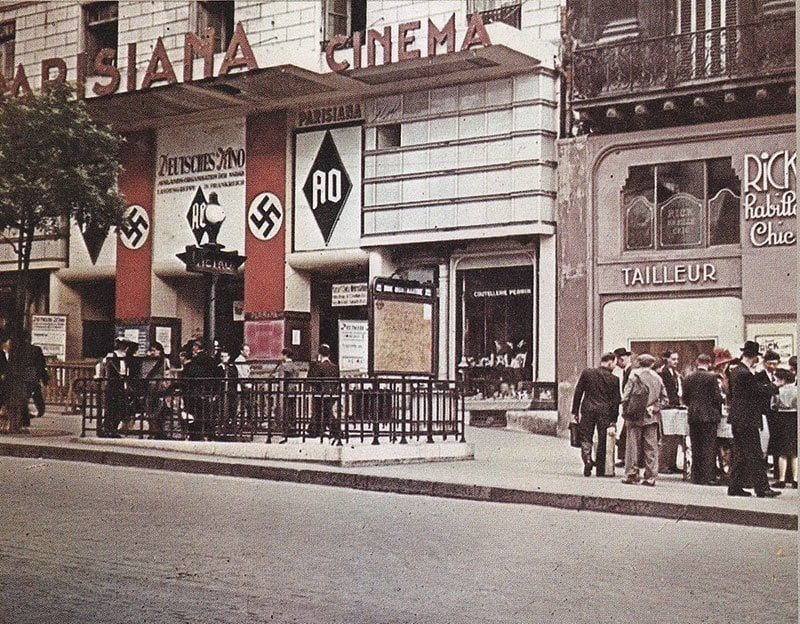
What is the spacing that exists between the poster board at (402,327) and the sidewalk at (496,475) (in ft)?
3.05

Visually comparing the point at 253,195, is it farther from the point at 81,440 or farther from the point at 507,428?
the point at 81,440

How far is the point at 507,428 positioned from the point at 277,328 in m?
2.05

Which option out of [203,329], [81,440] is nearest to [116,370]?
[203,329]

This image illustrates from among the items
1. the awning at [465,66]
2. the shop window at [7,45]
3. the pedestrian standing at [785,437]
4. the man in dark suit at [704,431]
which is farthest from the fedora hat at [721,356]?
the shop window at [7,45]

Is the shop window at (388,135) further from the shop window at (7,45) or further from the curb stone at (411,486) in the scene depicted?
the curb stone at (411,486)

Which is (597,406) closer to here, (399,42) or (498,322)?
(498,322)

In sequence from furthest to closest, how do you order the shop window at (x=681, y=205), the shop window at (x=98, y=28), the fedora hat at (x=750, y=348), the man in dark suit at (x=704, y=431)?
the man in dark suit at (x=704, y=431)
the shop window at (x=98, y=28)
the fedora hat at (x=750, y=348)
the shop window at (x=681, y=205)

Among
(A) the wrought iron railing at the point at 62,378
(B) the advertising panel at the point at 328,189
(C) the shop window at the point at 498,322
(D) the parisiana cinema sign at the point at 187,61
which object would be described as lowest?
(A) the wrought iron railing at the point at 62,378

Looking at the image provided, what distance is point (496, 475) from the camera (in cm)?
1052

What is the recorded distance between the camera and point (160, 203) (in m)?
Result: 7.88

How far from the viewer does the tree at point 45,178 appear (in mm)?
6660

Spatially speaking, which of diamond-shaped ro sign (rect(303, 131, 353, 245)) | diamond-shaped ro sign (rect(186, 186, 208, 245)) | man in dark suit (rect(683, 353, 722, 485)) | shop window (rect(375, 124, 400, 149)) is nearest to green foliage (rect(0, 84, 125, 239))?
diamond-shaped ro sign (rect(186, 186, 208, 245))

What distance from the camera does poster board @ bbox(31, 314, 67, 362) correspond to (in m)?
7.12

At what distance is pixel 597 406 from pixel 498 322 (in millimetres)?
1184
